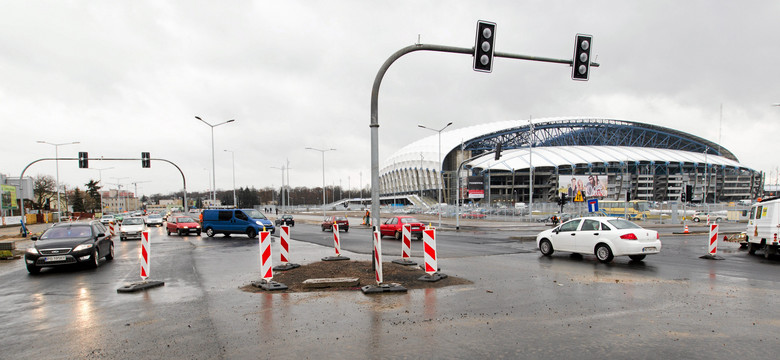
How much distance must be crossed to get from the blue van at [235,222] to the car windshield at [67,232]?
1275cm

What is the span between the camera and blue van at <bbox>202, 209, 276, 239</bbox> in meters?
27.2

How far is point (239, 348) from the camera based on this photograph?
17.7 ft

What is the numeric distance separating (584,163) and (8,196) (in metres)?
96.3

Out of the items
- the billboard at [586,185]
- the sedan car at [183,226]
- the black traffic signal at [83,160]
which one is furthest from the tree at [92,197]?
the billboard at [586,185]

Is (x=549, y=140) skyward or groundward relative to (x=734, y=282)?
skyward

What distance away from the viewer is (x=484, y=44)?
1002cm

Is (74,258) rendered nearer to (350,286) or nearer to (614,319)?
(350,286)

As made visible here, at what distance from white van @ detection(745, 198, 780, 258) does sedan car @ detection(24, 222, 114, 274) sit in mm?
21854

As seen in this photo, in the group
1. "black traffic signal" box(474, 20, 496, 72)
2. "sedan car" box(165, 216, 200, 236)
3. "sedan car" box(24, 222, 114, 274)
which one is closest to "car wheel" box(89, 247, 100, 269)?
"sedan car" box(24, 222, 114, 274)

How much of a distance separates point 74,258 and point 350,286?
8.93 m

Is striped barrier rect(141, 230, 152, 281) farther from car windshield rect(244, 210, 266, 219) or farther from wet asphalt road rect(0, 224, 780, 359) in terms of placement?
car windshield rect(244, 210, 266, 219)

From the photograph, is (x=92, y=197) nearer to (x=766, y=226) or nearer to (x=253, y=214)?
(x=253, y=214)

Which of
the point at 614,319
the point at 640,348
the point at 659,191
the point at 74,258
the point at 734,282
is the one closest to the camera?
the point at 640,348

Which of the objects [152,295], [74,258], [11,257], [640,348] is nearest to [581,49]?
[640,348]
